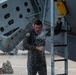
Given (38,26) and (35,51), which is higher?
(38,26)

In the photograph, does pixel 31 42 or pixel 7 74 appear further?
pixel 7 74

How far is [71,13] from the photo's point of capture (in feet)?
15.5

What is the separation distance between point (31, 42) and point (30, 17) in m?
0.52

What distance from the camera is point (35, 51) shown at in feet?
17.2

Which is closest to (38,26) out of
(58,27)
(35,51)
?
(58,27)

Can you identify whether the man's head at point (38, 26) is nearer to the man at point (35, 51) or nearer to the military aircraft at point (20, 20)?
the man at point (35, 51)

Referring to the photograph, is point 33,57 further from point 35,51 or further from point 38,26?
point 38,26

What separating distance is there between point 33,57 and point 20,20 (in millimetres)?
628

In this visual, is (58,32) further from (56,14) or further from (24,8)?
(24,8)

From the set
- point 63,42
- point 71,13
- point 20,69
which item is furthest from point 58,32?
point 20,69

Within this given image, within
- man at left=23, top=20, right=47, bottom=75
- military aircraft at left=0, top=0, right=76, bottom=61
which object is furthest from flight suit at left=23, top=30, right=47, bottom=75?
military aircraft at left=0, top=0, right=76, bottom=61

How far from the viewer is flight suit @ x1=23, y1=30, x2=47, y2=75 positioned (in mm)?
5111

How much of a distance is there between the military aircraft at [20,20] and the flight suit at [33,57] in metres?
0.29

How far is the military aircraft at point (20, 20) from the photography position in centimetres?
524
